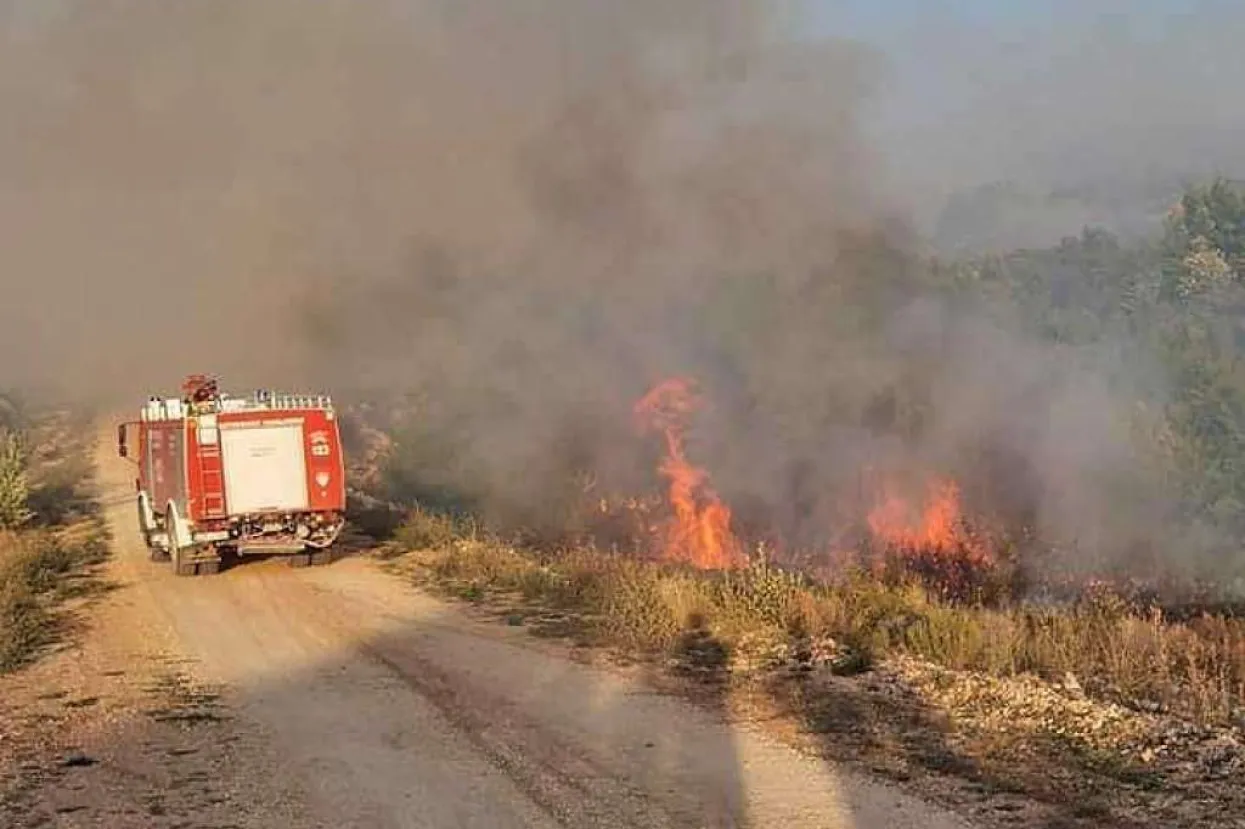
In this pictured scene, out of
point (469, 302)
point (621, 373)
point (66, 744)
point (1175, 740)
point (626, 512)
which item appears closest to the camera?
point (1175, 740)

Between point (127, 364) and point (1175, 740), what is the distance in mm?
43104

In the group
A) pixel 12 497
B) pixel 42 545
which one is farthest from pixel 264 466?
pixel 12 497

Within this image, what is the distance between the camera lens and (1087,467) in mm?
21125

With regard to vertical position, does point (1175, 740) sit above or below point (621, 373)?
below

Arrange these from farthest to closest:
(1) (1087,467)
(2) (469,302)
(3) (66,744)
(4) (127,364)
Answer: (4) (127,364), (2) (469,302), (1) (1087,467), (3) (66,744)

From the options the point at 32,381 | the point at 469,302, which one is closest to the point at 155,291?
the point at 469,302

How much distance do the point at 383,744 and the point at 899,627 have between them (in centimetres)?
512

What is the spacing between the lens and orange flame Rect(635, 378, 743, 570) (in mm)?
19656

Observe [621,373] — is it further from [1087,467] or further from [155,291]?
[155,291]

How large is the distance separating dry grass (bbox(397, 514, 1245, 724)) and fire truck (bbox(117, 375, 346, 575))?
2684mm

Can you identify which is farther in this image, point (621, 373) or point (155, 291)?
point (155, 291)

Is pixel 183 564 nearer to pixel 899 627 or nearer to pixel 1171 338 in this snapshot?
pixel 899 627

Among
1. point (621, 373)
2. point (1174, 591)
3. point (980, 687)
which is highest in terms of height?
point (621, 373)

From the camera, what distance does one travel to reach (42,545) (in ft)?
61.5
